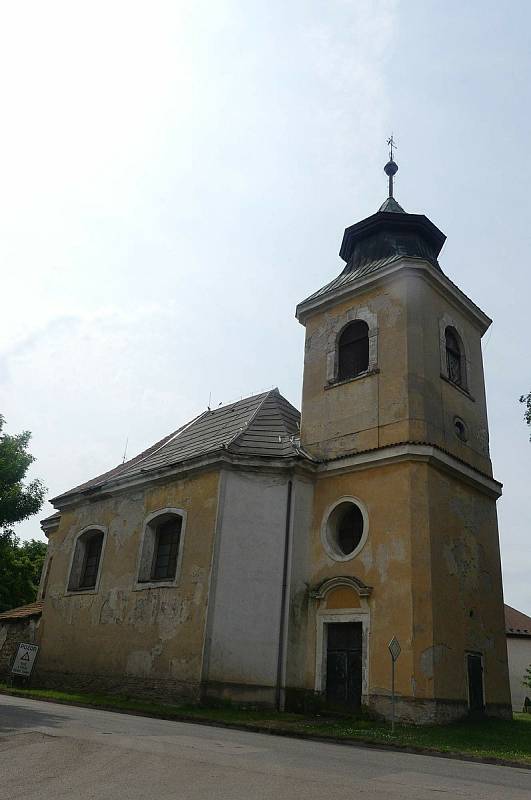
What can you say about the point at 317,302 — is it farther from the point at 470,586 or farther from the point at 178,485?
the point at 470,586

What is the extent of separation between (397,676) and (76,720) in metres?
6.34

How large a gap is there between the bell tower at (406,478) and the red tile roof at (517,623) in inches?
755

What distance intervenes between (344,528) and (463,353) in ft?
21.0

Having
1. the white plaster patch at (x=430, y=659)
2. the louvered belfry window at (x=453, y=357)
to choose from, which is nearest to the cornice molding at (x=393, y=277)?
the louvered belfry window at (x=453, y=357)

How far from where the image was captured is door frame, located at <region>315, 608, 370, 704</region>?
13.9 meters

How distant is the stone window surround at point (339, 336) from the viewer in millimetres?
17312

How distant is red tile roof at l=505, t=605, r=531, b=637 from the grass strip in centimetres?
2031

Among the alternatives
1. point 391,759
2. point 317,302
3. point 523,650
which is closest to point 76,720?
point 391,759

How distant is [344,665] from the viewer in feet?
47.6

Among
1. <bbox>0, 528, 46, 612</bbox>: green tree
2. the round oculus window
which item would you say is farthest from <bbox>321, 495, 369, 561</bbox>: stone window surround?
<bbox>0, 528, 46, 612</bbox>: green tree

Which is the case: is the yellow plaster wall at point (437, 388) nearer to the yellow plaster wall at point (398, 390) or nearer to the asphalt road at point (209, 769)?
Result: the yellow plaster wall at point (398, 390)

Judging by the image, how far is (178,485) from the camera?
17812 mm

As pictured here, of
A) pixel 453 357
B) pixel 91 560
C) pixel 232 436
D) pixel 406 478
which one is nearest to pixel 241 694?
pixel 406 478

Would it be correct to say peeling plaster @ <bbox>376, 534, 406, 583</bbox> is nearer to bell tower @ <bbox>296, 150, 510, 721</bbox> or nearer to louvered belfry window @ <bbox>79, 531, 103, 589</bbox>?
bell tower @ <bbox>296, 150, 510, 721</bbox>
